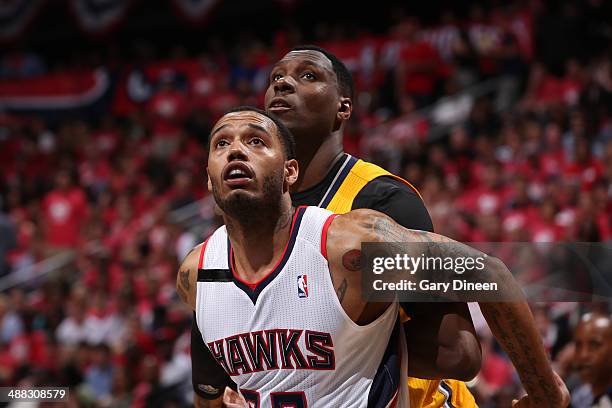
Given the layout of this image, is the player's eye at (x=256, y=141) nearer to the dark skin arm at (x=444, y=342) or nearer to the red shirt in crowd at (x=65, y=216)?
the dark skin arm at (x=444, y=342)

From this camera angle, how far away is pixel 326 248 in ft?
10.4

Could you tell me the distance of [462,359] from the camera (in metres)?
3.23

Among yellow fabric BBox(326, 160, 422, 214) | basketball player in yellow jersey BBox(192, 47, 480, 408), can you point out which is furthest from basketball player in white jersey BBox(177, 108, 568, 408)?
yellow fabric BBox(326, 160, 422, 214)

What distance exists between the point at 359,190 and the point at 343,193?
0.08 meters

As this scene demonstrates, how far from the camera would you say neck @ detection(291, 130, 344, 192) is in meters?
3.98

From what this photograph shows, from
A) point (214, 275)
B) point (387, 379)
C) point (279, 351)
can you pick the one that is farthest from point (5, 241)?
point (387, 379)

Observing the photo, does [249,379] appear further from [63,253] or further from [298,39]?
[298,39]

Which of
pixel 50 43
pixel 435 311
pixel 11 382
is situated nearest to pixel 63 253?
pixel 11 382

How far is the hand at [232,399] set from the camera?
11.4ft

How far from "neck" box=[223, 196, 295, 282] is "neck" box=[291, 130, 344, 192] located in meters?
0.67

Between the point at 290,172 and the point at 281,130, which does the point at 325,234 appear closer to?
the point at 290,172

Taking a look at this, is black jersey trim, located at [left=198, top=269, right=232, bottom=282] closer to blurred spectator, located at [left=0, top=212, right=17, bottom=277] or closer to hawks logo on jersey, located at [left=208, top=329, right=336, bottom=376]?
hawks logo on jersey, located at [left=208, top=329, right=336, bottom=376]

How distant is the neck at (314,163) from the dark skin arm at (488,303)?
0.78 m

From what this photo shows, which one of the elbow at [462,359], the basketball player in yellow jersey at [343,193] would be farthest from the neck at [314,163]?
the elbow at [462,359]
